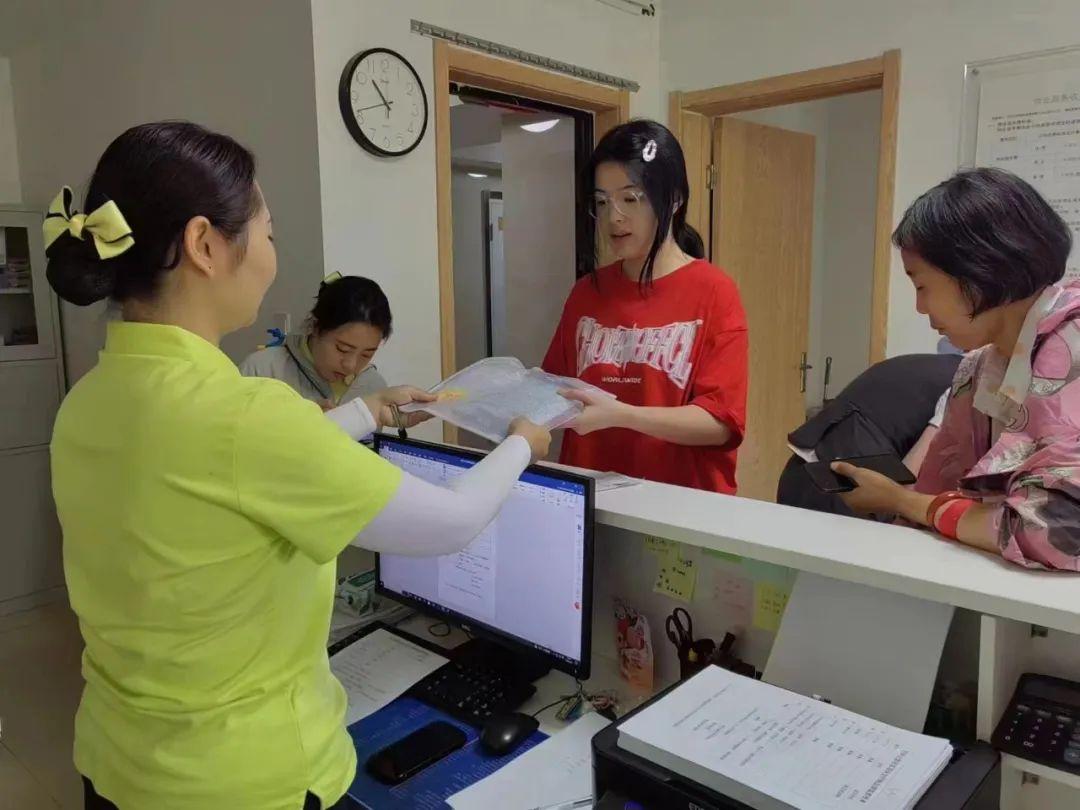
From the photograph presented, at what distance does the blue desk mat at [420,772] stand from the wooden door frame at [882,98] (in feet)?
7.36

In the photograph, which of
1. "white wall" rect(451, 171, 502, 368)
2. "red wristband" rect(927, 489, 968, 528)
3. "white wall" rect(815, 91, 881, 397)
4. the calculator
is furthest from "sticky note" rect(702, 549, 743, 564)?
"white wall" rect(451, 171, 502, 368)

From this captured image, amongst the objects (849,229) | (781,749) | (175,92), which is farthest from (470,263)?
(781,749)

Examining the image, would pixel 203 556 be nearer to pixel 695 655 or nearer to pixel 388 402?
pixel 388 402

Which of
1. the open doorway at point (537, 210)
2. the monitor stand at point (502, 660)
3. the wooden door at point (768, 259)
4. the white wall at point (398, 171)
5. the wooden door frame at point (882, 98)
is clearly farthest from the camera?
the wooden door at point (768, 259)

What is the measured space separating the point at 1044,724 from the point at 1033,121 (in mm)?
2392

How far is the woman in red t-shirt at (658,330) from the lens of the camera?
5.67ft

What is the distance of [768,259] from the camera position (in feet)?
12.7

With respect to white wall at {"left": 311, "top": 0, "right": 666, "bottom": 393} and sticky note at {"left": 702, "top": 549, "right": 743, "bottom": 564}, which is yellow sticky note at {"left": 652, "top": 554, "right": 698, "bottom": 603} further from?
white wall at {"left": 311, "top": 0, "right": 666, "bottom": 393}

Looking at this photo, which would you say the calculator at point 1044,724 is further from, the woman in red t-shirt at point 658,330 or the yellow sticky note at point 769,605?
the woman in red t-shirt at point 658,330

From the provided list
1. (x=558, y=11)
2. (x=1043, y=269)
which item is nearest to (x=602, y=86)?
(x=558, y=11)

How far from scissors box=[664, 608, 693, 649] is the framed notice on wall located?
1991 mm

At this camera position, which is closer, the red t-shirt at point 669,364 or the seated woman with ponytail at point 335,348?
the red t-shirt at point 669,364

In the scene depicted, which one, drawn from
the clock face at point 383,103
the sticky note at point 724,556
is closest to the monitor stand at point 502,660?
the sticky note at point 724,556

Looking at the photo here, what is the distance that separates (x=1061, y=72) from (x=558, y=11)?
1.68 meters
